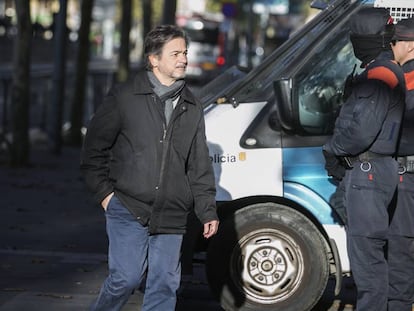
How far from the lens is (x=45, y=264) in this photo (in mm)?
9547

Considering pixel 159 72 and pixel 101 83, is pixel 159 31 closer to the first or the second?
pixel 159 72

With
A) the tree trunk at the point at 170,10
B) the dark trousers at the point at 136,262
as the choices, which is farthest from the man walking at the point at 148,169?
the tree trunk at the point at 170,10

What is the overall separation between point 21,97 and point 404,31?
37.0 feet

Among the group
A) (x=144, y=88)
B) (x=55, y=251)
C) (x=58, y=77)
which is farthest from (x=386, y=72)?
(x=58, y=77)

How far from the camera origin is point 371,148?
6336 millimetres

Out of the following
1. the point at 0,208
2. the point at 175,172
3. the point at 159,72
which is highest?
the point at 159,72

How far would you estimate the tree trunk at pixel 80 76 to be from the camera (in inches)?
824

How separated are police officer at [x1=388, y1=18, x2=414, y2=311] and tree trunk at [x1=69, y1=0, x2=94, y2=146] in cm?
1452

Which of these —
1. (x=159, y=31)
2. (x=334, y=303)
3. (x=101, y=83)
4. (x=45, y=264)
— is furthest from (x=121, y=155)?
(x=101, y=83)

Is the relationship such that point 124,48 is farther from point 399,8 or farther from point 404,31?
point 404,31

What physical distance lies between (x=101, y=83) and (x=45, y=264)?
17.5m

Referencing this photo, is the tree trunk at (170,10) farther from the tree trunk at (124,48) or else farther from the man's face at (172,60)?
the man's face at (172,60)

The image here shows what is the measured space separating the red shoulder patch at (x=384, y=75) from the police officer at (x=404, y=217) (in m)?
0.24

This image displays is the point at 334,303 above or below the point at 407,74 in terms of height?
below
